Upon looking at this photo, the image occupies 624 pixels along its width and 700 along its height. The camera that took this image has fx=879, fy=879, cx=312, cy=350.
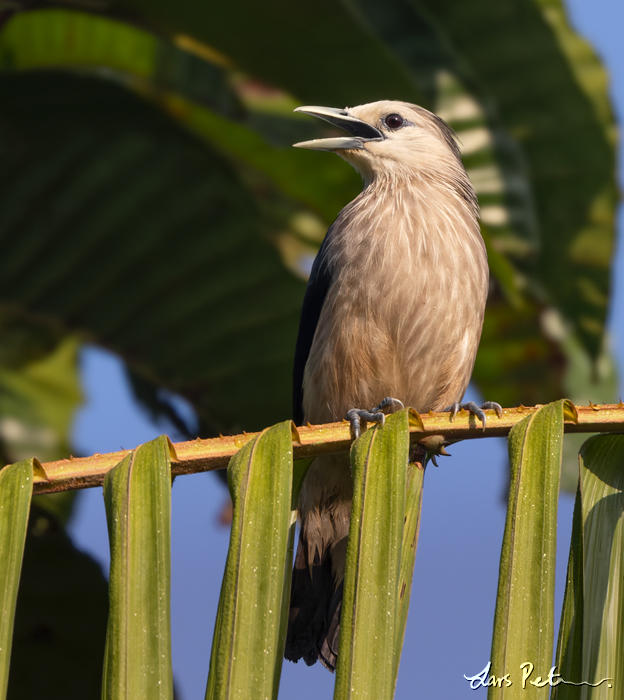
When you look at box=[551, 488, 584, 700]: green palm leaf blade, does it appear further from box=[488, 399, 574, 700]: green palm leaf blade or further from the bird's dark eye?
the bird's dark eye

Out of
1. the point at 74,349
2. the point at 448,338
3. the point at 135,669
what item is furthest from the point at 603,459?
the point at 74,349

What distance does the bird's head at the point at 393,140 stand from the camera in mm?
4461

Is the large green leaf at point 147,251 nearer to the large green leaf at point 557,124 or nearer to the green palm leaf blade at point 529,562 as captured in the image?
the large green leaf at point 557,124

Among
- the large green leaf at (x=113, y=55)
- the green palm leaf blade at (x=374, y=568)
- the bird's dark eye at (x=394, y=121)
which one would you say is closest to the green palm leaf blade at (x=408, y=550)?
the green palm leaf blade at (x=374, y=568)

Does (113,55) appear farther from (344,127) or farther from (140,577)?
(140,577)

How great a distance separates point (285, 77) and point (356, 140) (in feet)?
2.75

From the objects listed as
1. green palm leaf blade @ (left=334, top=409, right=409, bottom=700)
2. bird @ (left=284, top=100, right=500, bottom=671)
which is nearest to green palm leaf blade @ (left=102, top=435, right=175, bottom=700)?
green palm leaf blade @ (left=334, top=409, right=409, bottom=700)

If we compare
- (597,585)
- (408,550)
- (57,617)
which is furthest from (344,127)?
(597,585)

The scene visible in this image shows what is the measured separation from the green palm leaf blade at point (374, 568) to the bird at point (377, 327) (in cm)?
150

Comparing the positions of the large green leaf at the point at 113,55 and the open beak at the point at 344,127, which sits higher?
the large green leaf at the point at 113,55

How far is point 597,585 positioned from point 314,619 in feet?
5.43

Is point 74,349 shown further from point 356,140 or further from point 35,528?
point 356,140

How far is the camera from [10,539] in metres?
1.81

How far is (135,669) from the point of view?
169 cm
